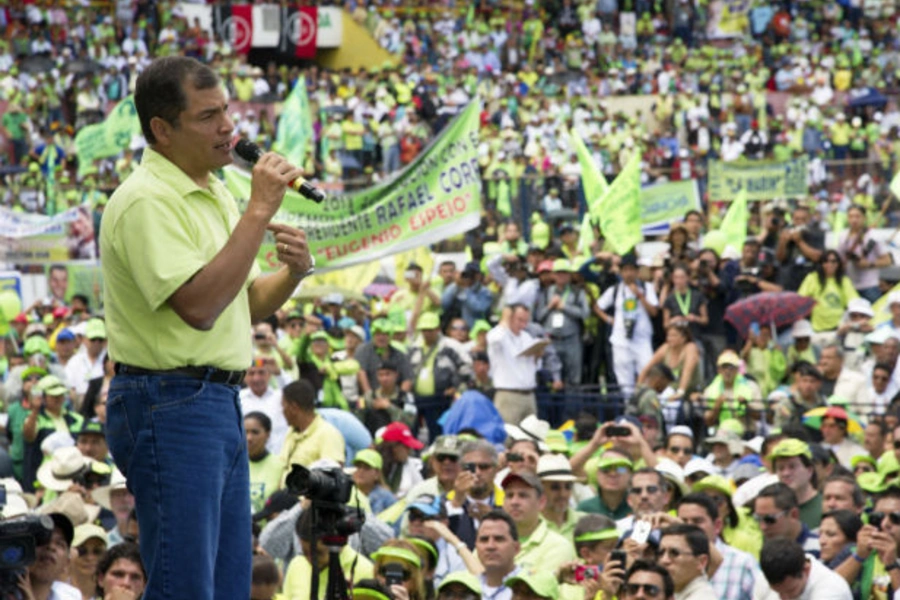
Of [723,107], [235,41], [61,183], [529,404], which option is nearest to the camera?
[529,404]

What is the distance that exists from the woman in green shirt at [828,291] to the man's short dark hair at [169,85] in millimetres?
11973

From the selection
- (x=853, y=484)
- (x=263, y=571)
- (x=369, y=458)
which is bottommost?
(x=369, y=458)

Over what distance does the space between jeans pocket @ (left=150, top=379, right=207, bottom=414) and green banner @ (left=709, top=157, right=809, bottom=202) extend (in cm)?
1784

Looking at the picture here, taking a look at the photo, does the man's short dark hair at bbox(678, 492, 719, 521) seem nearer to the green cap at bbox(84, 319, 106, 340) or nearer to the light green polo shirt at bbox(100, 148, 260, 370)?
the light green polo shirt at bbox(100, 148, 260, 370)

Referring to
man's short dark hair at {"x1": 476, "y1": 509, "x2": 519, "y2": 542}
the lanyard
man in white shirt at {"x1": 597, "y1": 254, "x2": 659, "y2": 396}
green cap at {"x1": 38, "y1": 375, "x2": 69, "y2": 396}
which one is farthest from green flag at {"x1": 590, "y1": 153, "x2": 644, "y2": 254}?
man's short dark hair at {"x1": 476, "y1": 509, "x2": 519, "y2": 542}

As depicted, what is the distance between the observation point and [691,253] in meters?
16.6

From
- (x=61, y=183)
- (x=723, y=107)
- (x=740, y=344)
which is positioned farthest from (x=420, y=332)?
(x=723, y=107)

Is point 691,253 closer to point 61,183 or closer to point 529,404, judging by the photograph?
point 529,404

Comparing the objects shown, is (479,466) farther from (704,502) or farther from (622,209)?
(622,209)

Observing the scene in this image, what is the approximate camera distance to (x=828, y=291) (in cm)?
1622

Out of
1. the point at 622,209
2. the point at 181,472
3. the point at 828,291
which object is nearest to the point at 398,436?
the point at 828,291

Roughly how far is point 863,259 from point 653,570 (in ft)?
33.4

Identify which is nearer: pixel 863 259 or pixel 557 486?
pixel 557 486

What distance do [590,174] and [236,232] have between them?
13.7 meters
